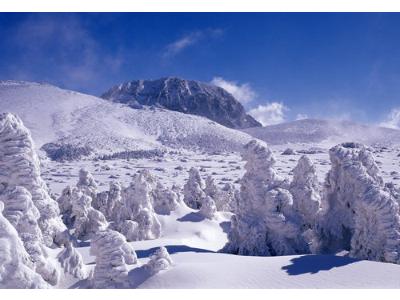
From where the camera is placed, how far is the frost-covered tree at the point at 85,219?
78.7 ft

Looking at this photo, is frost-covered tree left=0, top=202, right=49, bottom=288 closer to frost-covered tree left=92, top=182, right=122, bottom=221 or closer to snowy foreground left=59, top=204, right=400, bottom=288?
snowy foreground left=59, top=204, right=400, bottom=288

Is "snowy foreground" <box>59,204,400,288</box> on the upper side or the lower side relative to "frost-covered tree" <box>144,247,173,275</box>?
lower

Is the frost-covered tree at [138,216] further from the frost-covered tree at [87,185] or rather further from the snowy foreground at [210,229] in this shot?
the frost-covered tree at [87,185]

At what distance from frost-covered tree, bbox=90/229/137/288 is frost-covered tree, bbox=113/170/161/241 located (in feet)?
33.4

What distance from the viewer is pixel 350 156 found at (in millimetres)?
19016

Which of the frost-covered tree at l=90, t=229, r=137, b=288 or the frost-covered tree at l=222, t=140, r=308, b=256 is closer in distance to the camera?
the frost-covered tree at l=90, t=229, r=137, b=288

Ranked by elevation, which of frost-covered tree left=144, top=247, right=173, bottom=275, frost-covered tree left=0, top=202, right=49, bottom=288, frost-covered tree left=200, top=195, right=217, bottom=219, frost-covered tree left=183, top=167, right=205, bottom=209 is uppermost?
frost-covered tree left=183, top=167, right=205, bottom=209

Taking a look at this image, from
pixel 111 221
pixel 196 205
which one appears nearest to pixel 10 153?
pixel 111 221

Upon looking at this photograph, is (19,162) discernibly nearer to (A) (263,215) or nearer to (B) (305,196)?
(A) (263,215)

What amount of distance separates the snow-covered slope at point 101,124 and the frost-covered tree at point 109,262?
88839 mm

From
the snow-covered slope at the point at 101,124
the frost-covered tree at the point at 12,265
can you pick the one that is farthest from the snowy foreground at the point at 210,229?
the snow-covered slope at the point at 101,124

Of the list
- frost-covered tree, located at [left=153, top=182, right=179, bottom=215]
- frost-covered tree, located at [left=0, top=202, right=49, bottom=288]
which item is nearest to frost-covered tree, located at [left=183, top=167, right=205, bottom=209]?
frost-covered tree, located at [left=153, top=182, right=179, bottom=215]

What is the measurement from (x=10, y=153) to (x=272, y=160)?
10642 millimetres

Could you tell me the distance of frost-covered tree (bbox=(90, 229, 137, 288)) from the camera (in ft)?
38.9
